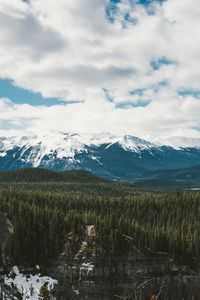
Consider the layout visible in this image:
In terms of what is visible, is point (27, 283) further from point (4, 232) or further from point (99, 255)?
point (4, 232)

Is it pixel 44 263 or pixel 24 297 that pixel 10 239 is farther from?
pixel 24 297

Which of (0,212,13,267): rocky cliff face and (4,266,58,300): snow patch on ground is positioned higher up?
(0,212,13,267): rocky cliff face

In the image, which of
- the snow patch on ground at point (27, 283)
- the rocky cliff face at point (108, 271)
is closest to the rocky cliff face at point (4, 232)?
the snow patch on ground at point (27, 283)

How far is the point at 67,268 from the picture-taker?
143625 mm

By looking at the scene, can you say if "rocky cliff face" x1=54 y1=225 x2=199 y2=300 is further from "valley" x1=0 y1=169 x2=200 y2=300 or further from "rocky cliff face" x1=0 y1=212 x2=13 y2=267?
"rocky cliff face" x1=0 y1=212 x2=13 y2=267

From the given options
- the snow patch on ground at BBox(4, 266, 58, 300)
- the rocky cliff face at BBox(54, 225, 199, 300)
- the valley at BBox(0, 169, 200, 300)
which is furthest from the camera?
the valley at BBox(0, 169, 200, 300)

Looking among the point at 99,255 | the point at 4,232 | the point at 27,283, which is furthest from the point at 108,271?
the point at 4,232

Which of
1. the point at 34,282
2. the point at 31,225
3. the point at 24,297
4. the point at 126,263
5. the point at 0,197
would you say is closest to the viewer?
the point at 24,297

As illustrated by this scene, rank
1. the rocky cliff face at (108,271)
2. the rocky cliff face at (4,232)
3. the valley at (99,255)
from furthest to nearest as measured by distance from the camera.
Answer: the rocky cliff face at (4,232), the valley at (99,255), the rocky cliff face at (108,271)

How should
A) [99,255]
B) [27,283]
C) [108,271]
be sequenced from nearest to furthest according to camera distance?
[27,283] → [108,271] → [99,255]

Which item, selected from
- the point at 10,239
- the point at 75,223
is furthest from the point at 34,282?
the point at 75,223

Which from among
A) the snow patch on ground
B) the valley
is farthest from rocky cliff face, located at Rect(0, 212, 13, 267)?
the snow patch on ground

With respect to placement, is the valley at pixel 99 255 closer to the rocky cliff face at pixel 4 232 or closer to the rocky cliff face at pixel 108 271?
the rocky cliff face at pixel 108 271

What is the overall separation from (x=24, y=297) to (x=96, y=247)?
30770mm
